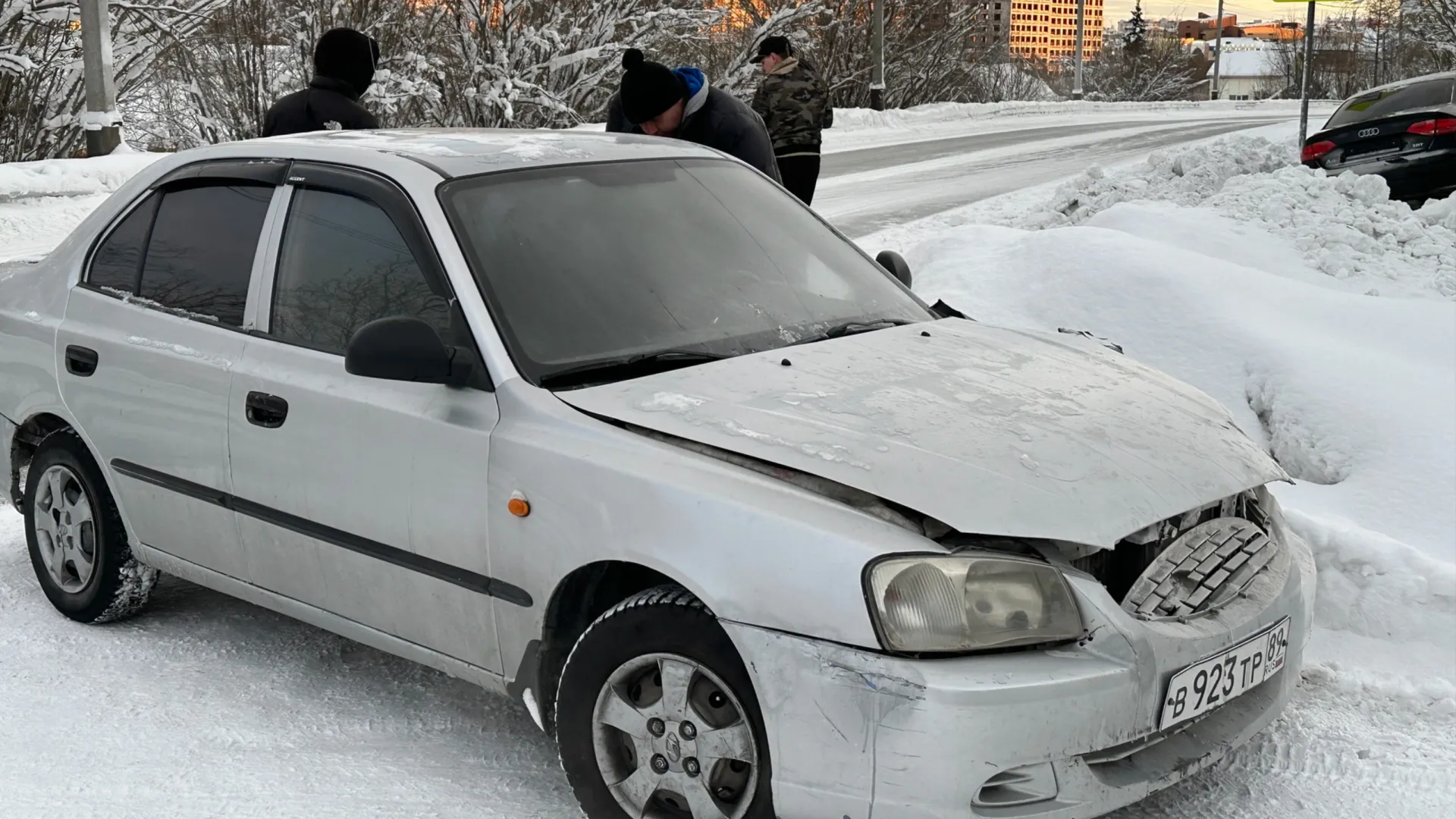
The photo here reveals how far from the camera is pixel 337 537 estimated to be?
355cm

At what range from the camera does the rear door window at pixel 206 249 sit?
3982 millimetres

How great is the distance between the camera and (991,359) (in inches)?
142

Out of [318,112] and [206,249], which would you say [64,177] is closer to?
[318,112]

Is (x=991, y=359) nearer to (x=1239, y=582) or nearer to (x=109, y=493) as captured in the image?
A: (x=1239, y=582)

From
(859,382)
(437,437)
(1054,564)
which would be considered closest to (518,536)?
(437,437)

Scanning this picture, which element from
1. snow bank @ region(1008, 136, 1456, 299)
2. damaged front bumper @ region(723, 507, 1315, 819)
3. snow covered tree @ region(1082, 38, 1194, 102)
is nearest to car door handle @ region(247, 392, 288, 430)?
damaged front bumper @ region(723, 507, 1315, 819)

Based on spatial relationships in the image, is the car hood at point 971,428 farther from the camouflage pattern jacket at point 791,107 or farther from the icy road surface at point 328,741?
the camouflage pattern jacket at point 791,107

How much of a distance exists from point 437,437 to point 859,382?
99 centimetres

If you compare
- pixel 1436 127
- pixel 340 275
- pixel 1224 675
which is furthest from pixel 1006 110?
pixel 1224 675

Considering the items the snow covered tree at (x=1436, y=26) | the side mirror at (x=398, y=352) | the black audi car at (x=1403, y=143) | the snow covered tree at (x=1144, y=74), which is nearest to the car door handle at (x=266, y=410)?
the side mirror at (x=398, y=352)

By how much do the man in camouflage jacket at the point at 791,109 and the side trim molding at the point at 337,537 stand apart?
494 cm

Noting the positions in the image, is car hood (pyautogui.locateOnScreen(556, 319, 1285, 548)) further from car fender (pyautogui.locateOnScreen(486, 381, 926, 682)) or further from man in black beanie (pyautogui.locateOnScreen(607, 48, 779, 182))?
man in black beanie (pyautogui.locateOnScreen(607, 48, 779, 182))

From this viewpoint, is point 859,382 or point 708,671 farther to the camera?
point 859,382

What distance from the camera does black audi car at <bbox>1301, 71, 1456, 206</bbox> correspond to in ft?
42.6
